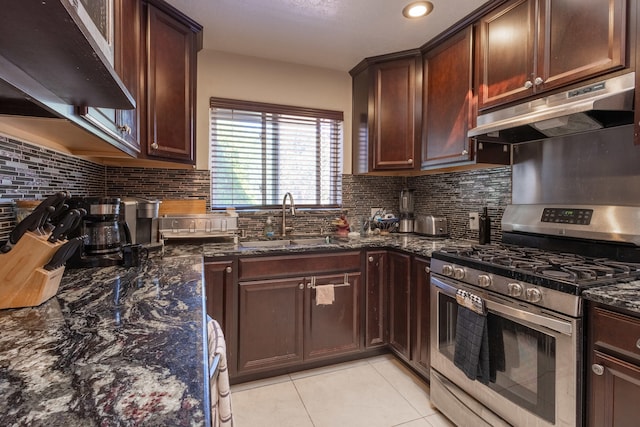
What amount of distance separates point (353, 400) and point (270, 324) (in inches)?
26.7

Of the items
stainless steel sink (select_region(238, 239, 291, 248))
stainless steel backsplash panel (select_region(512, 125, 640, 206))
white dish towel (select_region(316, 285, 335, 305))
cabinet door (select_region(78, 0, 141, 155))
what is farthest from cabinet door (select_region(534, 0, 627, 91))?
cabinet door (select_region(78, 0, 141, 155))

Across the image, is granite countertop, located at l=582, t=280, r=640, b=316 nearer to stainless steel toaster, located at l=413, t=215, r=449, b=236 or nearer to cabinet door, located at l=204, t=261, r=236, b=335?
stainless steel toaster, located at l=413, t=215, r=449, b=236

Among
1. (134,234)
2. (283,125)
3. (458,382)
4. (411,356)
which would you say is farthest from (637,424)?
(283,125)

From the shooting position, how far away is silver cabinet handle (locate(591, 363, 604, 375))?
1.06 metres

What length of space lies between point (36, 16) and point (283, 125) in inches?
86.9

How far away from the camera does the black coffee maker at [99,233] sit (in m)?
1.39

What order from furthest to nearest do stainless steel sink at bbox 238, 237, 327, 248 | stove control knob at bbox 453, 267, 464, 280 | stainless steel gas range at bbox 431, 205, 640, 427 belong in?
stainless steel sink at bbox 238, 237, 327, 248
stove control knob at bbox 453, 267, 464, 280
stainless steel gas range at bbox 431, 205, 640, 427

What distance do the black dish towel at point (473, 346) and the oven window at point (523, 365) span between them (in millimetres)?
36

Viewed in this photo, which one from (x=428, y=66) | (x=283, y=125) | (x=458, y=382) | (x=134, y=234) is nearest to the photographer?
(x=458, y=382)

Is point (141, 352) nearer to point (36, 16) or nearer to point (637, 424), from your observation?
point (36, 16)

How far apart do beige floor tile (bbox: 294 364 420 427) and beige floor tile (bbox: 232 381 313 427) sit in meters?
0.06

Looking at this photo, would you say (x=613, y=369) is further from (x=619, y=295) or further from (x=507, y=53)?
(x=507, y=53)

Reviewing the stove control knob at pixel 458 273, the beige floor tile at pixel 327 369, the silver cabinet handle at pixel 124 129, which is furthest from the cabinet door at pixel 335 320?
the silver cabinet handle at pixel 124 129

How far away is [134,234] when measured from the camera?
5.79 ft
